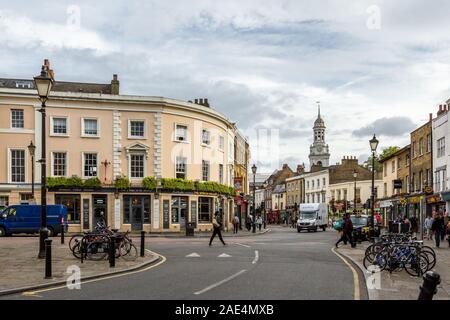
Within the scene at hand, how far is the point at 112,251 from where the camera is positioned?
17.3 m

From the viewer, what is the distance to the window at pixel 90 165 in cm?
4722

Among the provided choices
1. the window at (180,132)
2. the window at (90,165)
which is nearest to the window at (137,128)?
the window at (180,132)

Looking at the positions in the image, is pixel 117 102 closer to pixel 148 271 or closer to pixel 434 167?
pixel 434 167

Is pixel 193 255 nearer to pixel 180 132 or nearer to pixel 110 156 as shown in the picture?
pixel 110 156

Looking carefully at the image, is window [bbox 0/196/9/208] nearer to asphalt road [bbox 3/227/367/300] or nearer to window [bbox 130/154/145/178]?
window [bbox 130/154/145/178]

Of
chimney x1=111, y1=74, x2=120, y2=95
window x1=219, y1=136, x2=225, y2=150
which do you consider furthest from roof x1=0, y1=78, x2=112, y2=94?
window x1=219, y1=136, x2=225, y2=150

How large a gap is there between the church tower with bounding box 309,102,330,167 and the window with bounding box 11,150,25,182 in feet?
278

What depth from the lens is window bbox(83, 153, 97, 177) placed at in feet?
155

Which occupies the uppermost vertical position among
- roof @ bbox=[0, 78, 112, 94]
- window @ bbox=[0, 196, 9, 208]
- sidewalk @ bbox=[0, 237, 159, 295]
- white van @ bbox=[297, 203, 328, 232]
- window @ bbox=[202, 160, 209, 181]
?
roof @ bbox=[0, 78, 112, 94]

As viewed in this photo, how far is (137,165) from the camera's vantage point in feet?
159

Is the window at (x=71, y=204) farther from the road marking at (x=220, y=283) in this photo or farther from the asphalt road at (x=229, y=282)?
the road marking at (x=220, y=283)

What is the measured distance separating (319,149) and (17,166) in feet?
297

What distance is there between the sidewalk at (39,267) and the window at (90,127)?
2522 centimetres
